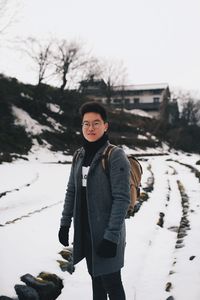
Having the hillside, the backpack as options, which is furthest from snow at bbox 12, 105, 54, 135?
the backpack

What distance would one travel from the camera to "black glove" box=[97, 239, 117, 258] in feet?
7.57

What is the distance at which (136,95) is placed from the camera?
66188 millimetres

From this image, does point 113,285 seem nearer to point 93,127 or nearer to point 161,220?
point 93,127

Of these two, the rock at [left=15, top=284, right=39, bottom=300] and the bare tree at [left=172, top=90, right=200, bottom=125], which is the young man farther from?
the bare tree at [left=172, top=90, right=200, bottom=125]

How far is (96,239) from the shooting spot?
8.10ft

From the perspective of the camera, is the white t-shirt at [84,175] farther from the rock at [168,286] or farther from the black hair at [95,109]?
the rock at [168,286]

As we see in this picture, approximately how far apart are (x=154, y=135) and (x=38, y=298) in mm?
48273

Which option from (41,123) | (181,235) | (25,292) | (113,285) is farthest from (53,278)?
(41,123)

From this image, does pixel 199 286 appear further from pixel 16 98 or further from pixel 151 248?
pixel 16 98

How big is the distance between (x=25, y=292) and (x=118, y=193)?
1.88 metres

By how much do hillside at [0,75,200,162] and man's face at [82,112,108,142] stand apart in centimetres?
1538

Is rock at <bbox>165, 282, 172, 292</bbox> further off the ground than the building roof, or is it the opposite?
the building roof

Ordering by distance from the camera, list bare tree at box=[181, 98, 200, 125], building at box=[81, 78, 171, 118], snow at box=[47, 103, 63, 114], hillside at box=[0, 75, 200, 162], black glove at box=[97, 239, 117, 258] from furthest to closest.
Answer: bare tree at box=[181, 98, 200, 125], building at box=[81, 78, 171, 118], snow at box=[47, 103, 63, 114], hillside at box=[0, 75, 200, 162], black glove at box=[97, 239, 117, 258]

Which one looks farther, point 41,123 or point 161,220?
point 41,123
